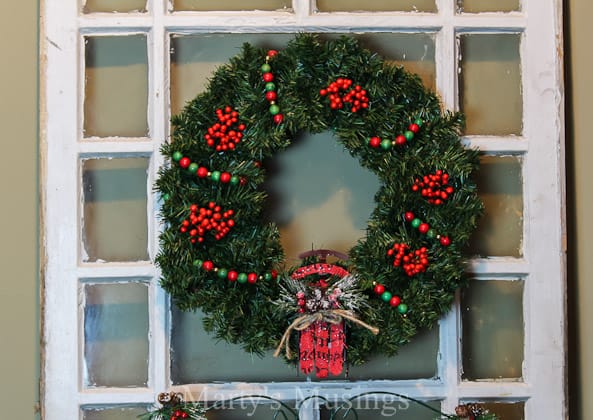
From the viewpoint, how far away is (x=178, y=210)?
1.26 m

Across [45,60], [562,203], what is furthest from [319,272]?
[45,60]

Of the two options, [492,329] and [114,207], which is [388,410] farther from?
[114,207]

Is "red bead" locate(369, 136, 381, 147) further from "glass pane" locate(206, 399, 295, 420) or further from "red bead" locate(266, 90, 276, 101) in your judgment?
"glass pane" locate(206, 399, 295, 420)

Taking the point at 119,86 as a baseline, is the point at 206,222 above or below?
below

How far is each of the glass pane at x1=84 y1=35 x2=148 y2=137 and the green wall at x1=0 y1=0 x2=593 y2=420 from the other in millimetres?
138

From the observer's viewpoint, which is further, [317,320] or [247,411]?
[247,411]

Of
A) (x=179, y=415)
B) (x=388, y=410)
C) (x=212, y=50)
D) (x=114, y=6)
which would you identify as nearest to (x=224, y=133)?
(x=212, y=50)

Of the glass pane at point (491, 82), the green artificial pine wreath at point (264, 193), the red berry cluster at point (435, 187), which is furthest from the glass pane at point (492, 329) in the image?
the glass pane at point (491, 82)

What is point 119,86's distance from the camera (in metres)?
1.38

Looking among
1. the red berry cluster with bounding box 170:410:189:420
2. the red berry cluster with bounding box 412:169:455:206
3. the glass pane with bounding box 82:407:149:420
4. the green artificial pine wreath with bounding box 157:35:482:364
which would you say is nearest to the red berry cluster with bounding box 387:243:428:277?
the green artificial pine wreath with bounding box 157:35:482:364

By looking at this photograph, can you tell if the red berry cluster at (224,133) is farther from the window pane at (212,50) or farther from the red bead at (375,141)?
the red bead at (375,141)

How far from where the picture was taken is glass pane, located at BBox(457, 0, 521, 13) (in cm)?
140

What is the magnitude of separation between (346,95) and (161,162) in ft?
1.32

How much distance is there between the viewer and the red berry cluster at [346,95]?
4.19 ft
